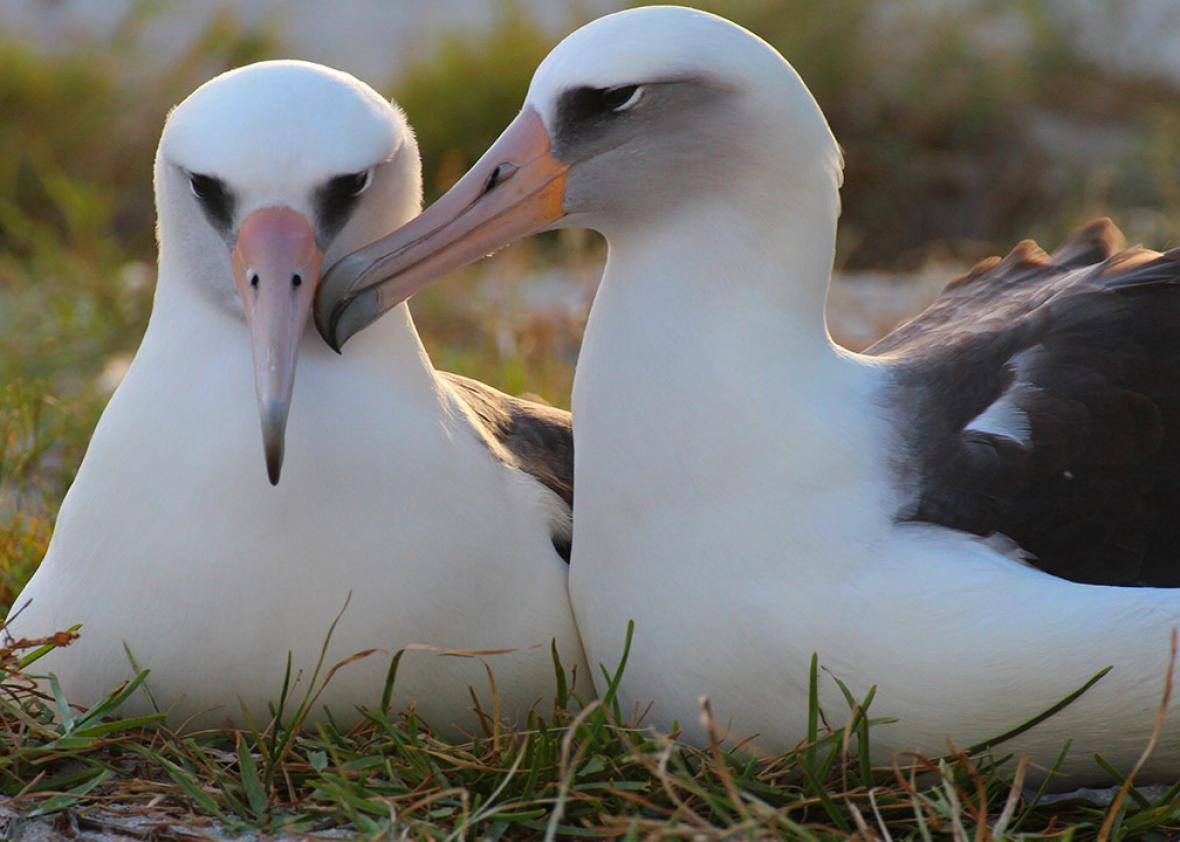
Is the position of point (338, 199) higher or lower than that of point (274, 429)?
higher

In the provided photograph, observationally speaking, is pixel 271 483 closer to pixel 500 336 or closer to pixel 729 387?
pixel 729 387

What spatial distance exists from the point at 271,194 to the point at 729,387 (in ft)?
2.87

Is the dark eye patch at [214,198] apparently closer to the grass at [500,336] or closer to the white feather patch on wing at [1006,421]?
the grass at [500,336]

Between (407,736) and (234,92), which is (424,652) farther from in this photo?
(234,92)

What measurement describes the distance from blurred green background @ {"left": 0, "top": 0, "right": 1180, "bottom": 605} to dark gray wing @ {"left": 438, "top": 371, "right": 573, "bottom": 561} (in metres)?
3.15

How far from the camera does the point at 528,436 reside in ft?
13.4

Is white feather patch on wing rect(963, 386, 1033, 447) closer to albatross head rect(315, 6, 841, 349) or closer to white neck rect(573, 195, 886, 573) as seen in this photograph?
white neck rect(573, 195, 886, 573)

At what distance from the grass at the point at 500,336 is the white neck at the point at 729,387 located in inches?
15.4

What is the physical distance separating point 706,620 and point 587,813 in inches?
15.9

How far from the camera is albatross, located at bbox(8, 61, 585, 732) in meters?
3.22

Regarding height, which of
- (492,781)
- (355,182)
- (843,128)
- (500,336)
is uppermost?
(843,128)

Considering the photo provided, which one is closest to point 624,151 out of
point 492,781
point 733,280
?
point 733,280

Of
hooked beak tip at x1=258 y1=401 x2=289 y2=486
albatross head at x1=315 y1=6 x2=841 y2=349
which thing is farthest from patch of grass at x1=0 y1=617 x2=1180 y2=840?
albatross head at x1=315 y1=6 x2=841 y2=349

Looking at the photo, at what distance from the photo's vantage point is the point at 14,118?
10.5m
